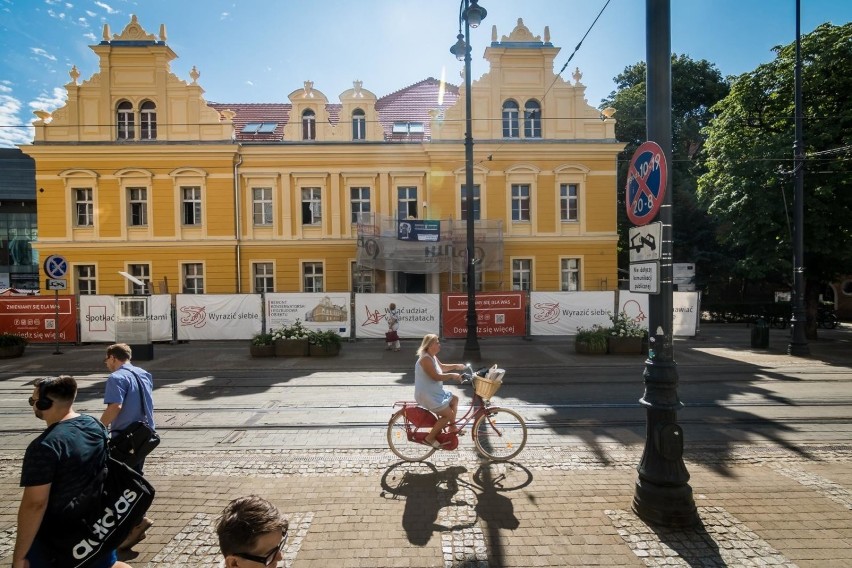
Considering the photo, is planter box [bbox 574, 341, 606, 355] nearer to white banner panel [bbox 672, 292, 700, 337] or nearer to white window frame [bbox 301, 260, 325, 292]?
white banner panel [bbox 672, 292, 700, 337]

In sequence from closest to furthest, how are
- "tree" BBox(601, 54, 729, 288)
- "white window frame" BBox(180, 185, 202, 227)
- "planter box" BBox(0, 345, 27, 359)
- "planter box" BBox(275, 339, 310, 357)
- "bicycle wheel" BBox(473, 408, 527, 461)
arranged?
"bicycle wheel" BBox(473, 408, 527, 461)
"planter box" BBox(275, 339, 310, 357)
"planter box" BBox(0, 345, 27, 359)
"white window frame" BBox(180, 185, 202, 227)
"tree" BBox(601, 54, 729, 288)

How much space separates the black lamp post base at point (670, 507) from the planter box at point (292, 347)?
37.5 ft

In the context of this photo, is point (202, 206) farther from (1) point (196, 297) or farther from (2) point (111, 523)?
(2) point (111, 523)

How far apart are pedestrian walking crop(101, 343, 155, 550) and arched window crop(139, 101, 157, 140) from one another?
23.0 metres

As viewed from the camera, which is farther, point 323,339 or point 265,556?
point 323,339

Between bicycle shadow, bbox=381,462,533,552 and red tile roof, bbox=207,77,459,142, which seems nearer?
bicycle shadow, bbox=381,462,533,552

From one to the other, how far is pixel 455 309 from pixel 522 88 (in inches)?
516

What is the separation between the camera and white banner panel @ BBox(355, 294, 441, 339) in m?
17.1

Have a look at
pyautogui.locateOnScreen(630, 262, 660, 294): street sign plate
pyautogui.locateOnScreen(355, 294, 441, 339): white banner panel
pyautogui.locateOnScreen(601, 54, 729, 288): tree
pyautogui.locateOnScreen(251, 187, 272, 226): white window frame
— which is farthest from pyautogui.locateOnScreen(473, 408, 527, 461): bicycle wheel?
pyautogui.locateOnScreen(601, 54, 729, 288): tree

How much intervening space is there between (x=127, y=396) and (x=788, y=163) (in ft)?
70.0

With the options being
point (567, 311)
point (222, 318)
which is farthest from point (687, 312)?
point (222, 318)

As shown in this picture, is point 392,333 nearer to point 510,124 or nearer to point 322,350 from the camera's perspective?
point 322,350

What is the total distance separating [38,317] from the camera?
654 inches

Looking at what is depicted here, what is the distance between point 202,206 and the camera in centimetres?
2328
